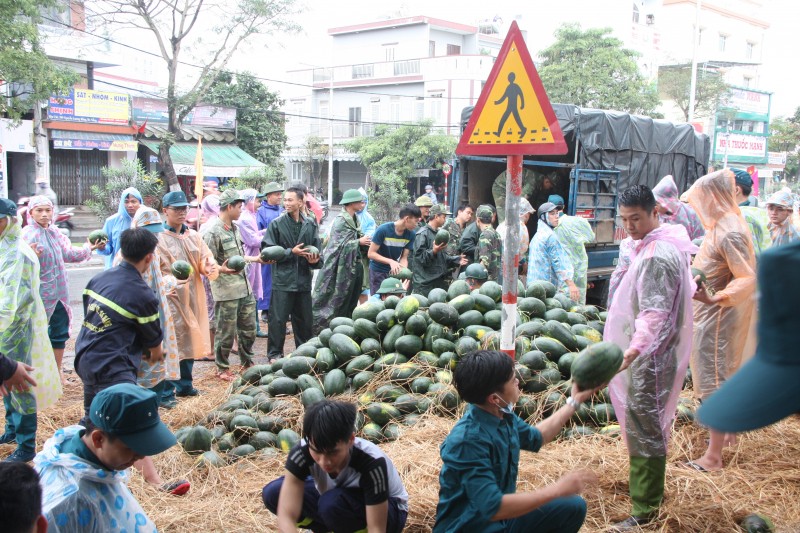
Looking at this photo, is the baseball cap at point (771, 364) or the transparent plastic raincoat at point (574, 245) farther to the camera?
the transparent plastic raincoat at point (574, 245)

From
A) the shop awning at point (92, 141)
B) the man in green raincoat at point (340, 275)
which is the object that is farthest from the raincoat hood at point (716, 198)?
the shop awning at point (92, 141)

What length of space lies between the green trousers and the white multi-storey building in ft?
132

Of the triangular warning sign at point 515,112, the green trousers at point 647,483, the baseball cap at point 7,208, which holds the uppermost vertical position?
the triangular warning sign at point 515,112

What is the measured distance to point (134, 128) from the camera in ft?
92.3

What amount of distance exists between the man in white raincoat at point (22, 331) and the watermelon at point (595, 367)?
4320mm

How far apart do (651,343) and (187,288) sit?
4.86m

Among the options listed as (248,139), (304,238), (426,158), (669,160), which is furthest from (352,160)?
(304,238)

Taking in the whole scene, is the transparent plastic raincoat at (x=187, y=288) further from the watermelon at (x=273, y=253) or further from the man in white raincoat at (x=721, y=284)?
the man in white raincoat at (x=721, y=284)

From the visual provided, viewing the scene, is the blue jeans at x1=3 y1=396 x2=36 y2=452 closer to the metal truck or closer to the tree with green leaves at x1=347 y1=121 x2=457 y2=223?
the metal truck

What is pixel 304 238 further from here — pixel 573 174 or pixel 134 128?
pixel 134 128

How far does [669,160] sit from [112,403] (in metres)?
13.9

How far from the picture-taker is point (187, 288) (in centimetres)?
707

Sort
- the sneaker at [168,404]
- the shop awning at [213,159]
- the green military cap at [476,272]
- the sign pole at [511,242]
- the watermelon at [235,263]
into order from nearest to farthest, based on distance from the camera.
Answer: the sign pole at [511,242]
the sneaker at [168,404]
the watermelon at [235,263]
the green military cap at [476,272]
the shop awning at [213,159]

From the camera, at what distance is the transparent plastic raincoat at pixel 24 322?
5.31 meters
